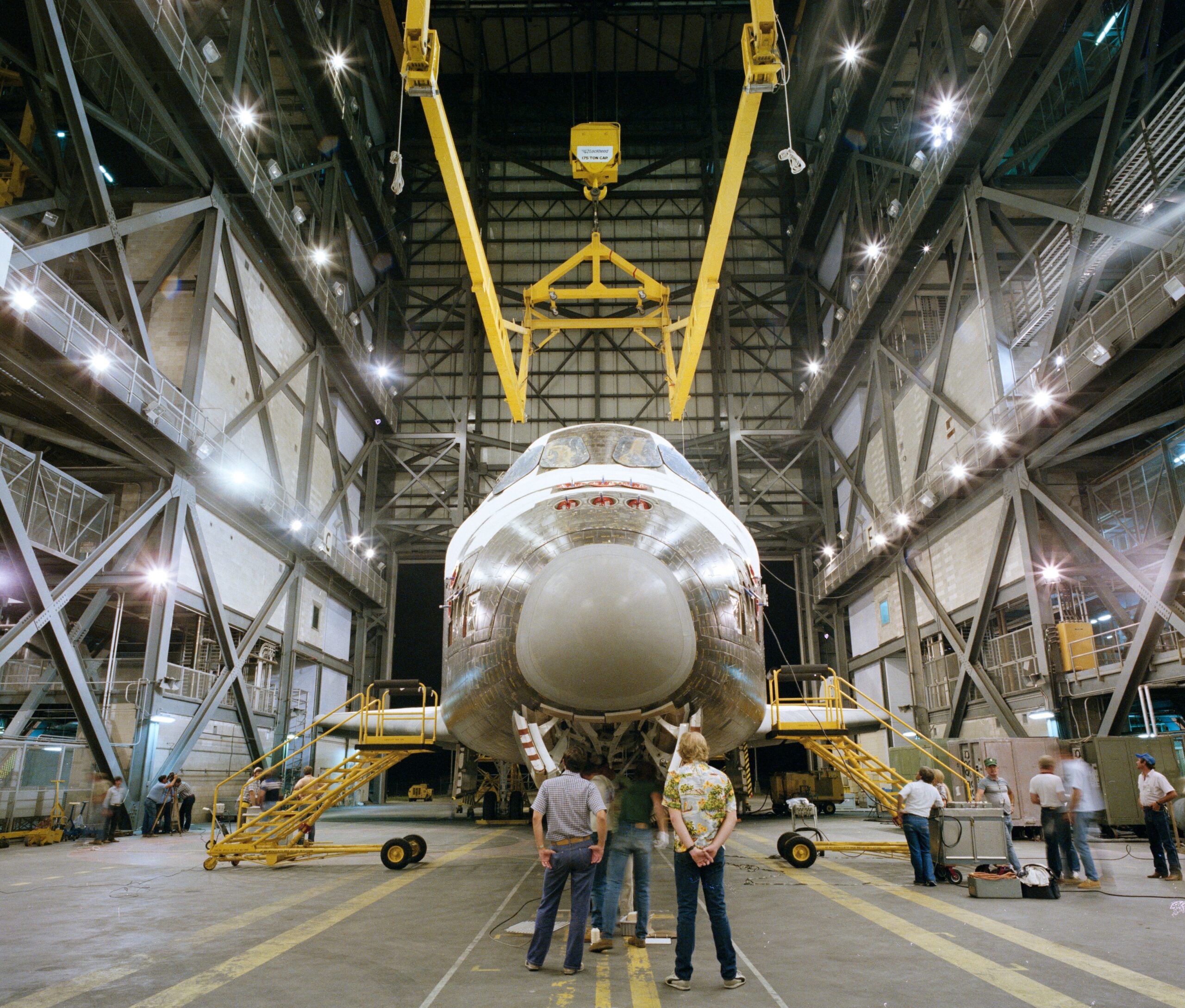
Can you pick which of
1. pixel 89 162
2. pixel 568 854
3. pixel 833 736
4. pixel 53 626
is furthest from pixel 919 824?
pixel 89 162

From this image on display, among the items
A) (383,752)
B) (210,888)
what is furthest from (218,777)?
(210,888)

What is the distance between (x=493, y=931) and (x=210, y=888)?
4.19 m

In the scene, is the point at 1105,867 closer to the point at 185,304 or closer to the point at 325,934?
the point at 325,934

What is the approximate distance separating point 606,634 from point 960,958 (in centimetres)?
297

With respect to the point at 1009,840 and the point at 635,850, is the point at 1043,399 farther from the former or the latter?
the point at 635,850

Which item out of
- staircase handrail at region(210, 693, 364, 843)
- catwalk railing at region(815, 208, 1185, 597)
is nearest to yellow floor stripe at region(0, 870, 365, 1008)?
staircase handrail at region(210, 693, 364, 843)

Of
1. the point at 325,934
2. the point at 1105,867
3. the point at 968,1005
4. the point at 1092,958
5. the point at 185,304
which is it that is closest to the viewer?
the point at 968,1005

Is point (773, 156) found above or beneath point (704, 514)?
above

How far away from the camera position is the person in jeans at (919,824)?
7.91 metres

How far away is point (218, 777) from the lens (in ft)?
69.1

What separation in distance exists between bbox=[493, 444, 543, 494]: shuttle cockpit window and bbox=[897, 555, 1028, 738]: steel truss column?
1441 cm

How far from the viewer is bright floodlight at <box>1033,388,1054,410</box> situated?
15.6 meters

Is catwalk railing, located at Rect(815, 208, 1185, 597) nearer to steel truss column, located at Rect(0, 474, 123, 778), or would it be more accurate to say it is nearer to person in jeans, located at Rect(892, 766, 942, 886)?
person in jeans, located at Rect(892, 766, 942, 886)

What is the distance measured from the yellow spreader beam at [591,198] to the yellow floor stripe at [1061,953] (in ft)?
60.1
